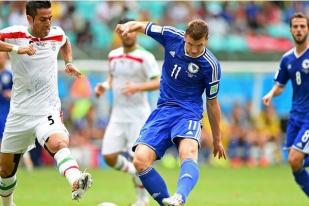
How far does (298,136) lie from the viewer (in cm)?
1404

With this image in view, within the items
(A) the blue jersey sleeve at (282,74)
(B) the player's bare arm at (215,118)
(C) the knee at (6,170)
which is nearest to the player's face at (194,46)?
(B) the player's bare arm at (215,118)

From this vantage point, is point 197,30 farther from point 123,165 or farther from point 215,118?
point 123,165

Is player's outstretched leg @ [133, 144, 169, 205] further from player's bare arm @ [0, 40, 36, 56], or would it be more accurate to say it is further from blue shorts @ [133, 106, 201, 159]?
player's bare arm @ [0, 40, 36, 56]

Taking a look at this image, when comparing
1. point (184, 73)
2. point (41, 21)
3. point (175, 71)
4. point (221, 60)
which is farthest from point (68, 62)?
point (221, 60)

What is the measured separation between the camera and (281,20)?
3158cm

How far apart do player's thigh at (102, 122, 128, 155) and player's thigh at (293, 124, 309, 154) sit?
10.4ft

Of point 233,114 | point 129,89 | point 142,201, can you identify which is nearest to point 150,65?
point 129,89

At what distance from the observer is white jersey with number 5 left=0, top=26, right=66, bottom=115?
11078mm

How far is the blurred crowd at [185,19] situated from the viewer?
28625 millimetres

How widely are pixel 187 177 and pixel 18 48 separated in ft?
8.38

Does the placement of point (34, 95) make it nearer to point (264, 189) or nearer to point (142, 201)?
point (142, 201)

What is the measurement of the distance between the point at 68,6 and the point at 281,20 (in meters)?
7.80

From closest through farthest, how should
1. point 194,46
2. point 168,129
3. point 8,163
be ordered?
point 194,46
point 168,129
point 8,163

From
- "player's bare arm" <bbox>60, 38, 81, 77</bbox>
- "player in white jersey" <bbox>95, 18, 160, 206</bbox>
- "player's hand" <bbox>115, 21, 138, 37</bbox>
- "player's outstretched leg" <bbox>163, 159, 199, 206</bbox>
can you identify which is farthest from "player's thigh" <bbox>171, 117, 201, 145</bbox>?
"player in white jersey" <bbox>95, 18, 160, 206</bbox>
